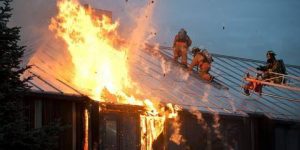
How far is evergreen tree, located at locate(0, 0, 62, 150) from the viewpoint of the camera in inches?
505

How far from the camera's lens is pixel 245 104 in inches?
1016

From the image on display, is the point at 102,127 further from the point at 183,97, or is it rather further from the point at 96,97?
the point at 183,97

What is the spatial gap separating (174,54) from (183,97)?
6.43 meters

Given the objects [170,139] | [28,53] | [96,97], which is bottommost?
[170,139]

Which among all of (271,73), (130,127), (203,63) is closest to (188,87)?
(203,63)

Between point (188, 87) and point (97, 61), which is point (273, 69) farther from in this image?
point (97, 61)

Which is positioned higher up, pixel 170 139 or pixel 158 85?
pixel 158 85

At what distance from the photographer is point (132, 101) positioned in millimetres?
20031

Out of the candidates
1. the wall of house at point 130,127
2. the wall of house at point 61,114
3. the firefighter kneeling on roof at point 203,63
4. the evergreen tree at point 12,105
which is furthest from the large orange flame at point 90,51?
the evergreen tree at point 12,105

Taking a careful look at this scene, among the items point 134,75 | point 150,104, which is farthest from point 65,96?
point 134,75

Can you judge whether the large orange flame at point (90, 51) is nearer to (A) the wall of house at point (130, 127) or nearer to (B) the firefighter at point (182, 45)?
(A) the wall of house at point (130, 127)

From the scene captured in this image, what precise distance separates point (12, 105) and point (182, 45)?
54.9 feet

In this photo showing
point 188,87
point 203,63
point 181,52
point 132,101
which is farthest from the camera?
point 181,52

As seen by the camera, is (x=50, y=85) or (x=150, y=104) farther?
(x=150, y=104)
